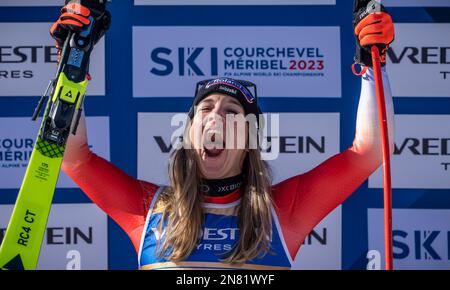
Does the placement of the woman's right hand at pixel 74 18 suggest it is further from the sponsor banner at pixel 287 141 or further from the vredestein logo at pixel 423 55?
the vredestein logo at pixel 423 55

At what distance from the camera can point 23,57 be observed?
3.23 meters

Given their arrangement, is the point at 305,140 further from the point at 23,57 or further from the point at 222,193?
the point at 23,57

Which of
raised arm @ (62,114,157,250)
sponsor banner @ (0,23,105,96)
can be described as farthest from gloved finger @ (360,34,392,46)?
sponsor banner @ (0,23,105,96)

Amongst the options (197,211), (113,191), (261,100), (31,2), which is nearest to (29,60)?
(31,2)

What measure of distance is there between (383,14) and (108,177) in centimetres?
117

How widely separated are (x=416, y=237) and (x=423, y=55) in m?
0.86

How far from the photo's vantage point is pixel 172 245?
8.04 feet

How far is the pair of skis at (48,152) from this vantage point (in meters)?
2.11

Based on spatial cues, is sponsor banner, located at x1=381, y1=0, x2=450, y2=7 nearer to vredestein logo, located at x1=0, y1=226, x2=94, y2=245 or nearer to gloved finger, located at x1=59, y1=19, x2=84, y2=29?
gloved finger, located at x1=59, y1=19, x2=84, y2=29

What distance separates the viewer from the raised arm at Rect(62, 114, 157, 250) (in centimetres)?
255

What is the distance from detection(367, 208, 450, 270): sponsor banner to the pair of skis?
161cm

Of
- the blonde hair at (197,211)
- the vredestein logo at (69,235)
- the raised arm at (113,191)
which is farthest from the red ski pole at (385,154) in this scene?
the vredestein logo at (69,235)

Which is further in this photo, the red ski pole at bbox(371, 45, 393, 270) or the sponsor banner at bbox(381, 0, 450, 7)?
the sponsor banner at bbox(381, 0, 450, 7)

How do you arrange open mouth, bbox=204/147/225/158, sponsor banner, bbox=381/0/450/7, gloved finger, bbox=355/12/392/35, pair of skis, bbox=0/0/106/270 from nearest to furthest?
pair of skis, bbox=0/0/106/270 < gloved finger, bbox=355/12/392/35 < open mouth, bbox=204/147/225/158 < sponsor banner, bbox=381/0/450/7
